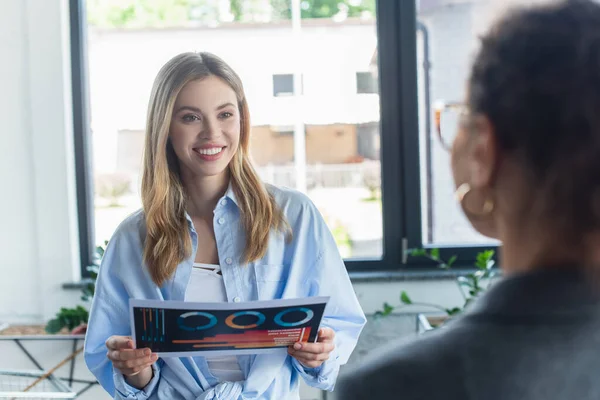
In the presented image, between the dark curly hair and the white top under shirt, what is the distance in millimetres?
1049

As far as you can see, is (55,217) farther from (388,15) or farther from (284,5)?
(388,15)

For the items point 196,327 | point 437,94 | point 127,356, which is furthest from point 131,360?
point 437,94

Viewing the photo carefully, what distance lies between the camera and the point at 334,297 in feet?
5.03

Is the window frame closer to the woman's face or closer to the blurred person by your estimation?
the woman's face

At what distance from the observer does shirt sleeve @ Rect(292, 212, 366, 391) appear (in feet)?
4.99

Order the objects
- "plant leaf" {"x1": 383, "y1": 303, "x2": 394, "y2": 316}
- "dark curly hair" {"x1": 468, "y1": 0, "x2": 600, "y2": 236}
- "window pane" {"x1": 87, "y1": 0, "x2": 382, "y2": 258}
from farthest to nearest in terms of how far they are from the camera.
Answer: "window pane" {"x1": 87, "y1": 0, "x2": 382, "y2": 258}, "plant leaf" {"x1": 383, "y1": 303, "x2": 394, "y2": 316}, "dark curly hair" {"x1": 468, "y1": 0, "x2": 600, "y2": 236}

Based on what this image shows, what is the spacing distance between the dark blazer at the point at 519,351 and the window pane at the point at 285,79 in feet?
7.74

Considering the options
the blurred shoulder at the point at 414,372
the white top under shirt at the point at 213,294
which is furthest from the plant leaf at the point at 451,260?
the blurred shoulder at the point at 414,372

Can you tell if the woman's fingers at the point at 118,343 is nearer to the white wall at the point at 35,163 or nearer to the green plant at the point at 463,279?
the green plant at the point at 463,279

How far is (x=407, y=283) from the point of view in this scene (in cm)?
273

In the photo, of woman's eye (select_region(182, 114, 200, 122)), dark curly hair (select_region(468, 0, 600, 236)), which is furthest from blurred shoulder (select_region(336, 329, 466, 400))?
woman's eye (select_region(182, 114, 200, 122))

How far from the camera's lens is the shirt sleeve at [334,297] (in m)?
1.52

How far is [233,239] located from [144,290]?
23cm

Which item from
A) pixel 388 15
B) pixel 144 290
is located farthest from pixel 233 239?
pixel 388 15
